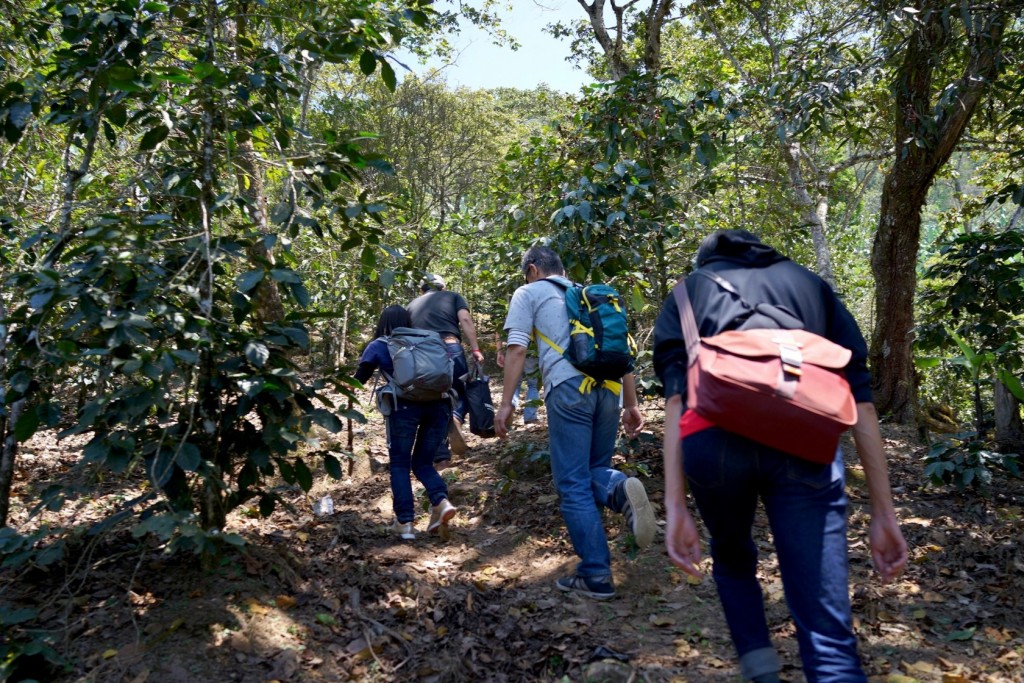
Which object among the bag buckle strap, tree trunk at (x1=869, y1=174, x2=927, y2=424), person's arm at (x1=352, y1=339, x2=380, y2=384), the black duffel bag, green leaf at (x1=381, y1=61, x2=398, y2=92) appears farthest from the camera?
tree trunk at (x1=869, y1=174, x2=927, y2=424)

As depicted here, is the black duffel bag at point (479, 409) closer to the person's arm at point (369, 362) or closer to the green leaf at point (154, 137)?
the person's arm at point (369, 362)

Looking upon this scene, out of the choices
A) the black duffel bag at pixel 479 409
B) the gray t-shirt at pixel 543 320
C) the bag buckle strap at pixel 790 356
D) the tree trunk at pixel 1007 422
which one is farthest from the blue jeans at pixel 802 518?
the tree trunk at pixel 1007 422

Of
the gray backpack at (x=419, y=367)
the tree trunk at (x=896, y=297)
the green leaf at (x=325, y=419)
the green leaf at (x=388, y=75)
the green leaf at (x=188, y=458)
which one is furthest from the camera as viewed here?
the tree trunk at (x=896, y=297)

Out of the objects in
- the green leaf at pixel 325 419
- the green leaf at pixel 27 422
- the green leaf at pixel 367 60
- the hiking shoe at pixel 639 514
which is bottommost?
the hiking shoe at pixel 639 514

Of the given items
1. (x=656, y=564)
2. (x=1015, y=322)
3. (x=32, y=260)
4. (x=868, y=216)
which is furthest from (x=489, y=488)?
(x=868, y=216)

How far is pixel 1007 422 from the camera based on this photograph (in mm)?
6027

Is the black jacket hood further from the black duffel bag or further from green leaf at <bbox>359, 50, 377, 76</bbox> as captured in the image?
the black duffel bag

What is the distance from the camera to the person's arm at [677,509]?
97.4 inches

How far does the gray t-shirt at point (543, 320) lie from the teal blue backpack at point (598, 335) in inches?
2.8

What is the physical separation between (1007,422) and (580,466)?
3.92 metres

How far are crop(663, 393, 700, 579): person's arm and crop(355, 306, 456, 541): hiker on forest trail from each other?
2857mm

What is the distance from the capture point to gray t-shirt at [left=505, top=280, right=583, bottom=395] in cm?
422

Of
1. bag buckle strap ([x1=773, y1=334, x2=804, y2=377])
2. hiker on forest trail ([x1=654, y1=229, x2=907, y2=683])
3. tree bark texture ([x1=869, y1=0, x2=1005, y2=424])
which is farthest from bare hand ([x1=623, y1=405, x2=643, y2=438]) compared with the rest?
tree bark texture ([x1=869, y1=0, x2=1005, y2=424])

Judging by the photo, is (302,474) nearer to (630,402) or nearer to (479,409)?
(630,402)
